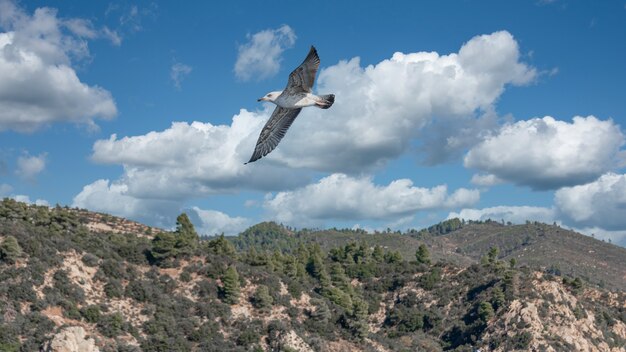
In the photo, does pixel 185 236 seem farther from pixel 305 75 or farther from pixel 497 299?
pixel 305 75

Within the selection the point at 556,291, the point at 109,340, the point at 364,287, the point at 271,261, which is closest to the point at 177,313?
the point at 109,340

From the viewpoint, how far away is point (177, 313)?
6438cm

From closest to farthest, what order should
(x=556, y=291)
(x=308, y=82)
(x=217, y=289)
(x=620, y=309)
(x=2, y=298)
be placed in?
(x=308, y=82)
(x=2, y=298)
(x=217, y=289)
(x=556, y=291)
(x=620, y=309)

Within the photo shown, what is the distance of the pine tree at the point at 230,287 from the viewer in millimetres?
69062

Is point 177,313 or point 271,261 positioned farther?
point 271,261

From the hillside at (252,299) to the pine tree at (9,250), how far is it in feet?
0.40

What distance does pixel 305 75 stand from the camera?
14.3 meters

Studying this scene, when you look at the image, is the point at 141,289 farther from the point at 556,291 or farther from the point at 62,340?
Answer: the point at 556,291

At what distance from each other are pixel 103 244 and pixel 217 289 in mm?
13967

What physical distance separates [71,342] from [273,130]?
3903cm

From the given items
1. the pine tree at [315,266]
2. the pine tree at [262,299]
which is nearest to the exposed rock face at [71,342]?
the pine tree at [262,299]

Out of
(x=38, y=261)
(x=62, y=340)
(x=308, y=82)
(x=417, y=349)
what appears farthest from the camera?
(x=417, y=349)

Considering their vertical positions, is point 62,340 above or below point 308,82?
below

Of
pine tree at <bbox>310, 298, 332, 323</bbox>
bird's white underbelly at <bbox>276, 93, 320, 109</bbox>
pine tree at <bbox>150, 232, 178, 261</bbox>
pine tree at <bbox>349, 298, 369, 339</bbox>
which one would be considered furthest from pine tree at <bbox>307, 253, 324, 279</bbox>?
bird's white underbelly at <bbox>276, 93, 320, 109</bbox>
